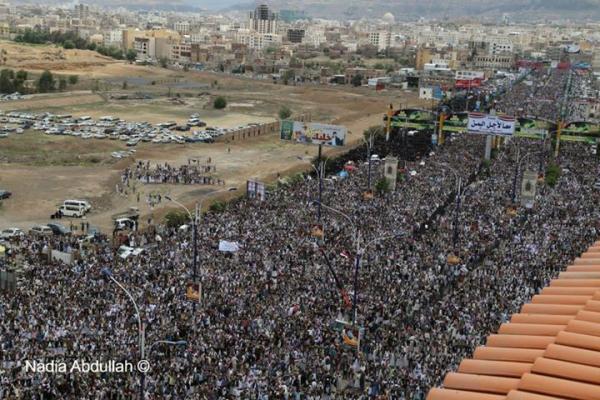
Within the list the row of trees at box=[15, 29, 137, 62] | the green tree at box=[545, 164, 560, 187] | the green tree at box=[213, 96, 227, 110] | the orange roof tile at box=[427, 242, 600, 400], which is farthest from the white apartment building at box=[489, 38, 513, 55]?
the orange roof tile at box=[427, 242, 600, 400]

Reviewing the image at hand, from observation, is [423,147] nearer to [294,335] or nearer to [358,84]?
[294,335]

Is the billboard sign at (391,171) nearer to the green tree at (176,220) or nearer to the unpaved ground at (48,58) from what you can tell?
the green tree at (176,220)

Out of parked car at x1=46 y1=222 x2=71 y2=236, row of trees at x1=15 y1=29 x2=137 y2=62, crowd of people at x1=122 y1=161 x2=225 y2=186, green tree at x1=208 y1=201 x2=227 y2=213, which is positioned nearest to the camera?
parked car at x1=46 y1=222 x2=71 y2=236

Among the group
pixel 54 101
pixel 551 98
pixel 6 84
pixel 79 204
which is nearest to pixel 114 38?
pixel 6 84

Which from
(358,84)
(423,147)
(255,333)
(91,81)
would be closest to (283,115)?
(423,147)

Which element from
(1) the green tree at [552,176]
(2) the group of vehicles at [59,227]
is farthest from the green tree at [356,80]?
(2) the group of vehicles at [59,227]

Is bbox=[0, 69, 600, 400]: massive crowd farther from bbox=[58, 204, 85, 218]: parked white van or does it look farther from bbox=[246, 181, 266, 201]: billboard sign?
bbox=[58, 204, 85, 218]: parked white van
